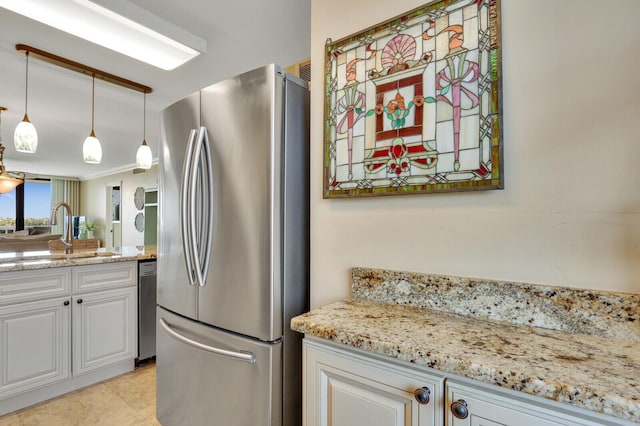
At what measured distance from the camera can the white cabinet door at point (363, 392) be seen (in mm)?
773

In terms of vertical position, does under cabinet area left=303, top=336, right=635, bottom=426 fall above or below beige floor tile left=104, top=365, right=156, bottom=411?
above

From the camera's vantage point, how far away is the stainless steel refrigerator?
1255 mm

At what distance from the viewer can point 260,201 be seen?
1.27 m

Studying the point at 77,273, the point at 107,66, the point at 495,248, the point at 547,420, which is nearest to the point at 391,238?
the point at 495,248

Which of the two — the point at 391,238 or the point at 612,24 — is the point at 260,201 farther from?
the point at 612,24

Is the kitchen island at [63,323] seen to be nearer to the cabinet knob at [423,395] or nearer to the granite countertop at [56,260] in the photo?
the granite countertop at [56,260]

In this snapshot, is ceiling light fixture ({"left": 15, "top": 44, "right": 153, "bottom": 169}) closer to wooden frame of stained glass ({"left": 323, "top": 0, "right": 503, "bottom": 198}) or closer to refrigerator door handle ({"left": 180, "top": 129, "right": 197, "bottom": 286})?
refrigerator door handle ({"left": 180, "top": 129, "right": 197, "bottom": 286})

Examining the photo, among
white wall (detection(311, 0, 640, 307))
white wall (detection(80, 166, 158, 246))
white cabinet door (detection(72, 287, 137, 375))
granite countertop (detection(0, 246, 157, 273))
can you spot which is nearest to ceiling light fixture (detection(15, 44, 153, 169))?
granite countertop (detection(0, 246, 157, 273))

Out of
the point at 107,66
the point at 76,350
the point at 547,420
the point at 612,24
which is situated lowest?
the point at 76,350

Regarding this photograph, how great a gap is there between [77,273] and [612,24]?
302 cm

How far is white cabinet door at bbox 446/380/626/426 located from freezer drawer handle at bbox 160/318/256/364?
0.79 m

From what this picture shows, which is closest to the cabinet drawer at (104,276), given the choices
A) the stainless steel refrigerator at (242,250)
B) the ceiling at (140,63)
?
the stainless steel refrigerator at (242,250)

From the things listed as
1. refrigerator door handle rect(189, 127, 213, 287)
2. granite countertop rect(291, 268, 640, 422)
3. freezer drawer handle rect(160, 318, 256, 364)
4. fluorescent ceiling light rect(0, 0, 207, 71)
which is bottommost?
freezer drawer handle rect(160, 318, 256, 364)

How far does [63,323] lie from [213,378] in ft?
5.00
